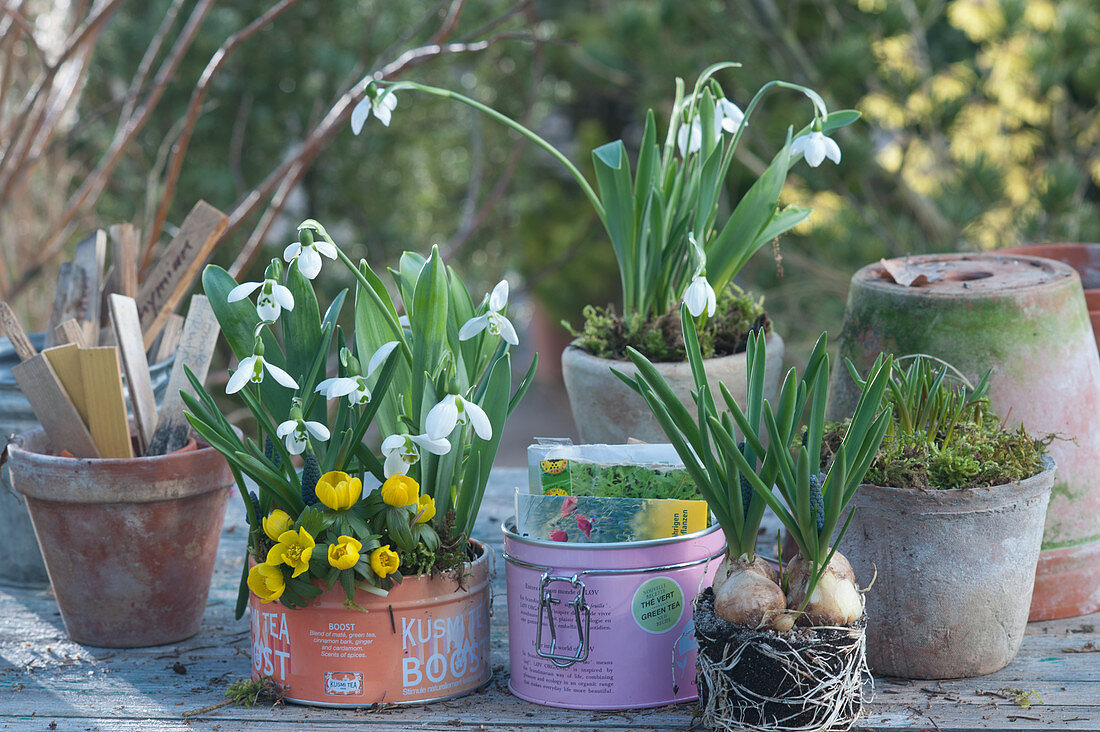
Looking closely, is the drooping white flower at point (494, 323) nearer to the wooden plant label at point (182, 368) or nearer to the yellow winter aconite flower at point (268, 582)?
the yellow winter aconite flower at point (268, 582)

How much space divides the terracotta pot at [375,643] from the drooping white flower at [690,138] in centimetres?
71

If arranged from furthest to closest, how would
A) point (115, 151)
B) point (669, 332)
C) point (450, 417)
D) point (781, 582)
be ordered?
1. point (115, 151)
2. point (669, 332)
3. point (781, 582)
4. point (450, 417)

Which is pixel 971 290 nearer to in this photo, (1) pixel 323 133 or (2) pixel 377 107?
(2) pixel 377 107

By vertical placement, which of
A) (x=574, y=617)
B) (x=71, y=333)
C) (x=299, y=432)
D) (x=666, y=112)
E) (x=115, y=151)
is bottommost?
(x=574, y=617)

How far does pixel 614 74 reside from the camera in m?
3.79

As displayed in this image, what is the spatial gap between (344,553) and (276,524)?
10cm

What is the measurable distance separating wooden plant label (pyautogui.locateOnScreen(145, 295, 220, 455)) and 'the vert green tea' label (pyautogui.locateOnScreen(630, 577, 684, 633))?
2.27 ft

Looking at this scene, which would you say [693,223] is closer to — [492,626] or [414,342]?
[414,342]

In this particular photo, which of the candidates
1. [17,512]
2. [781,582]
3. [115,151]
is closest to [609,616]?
[781,582]

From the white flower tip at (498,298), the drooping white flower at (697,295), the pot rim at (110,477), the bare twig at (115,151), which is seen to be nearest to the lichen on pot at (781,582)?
the drooping white flower at (697,295)

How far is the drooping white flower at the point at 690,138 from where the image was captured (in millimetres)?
1581

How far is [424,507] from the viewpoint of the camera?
1.19 m

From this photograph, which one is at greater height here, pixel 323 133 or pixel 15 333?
pixel 323 133

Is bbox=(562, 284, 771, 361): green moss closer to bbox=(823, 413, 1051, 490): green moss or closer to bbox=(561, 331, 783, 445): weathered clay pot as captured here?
bbox=(561, 331, 783, 445): weathered clay pot
